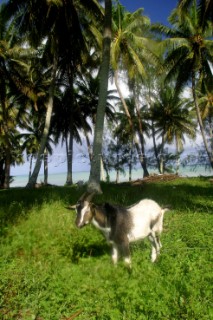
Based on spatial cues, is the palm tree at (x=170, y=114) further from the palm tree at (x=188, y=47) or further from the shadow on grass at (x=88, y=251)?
the shadow on grass at (x=88, y=251)

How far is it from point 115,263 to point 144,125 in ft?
122

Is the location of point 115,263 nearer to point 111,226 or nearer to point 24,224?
A: point 111,226

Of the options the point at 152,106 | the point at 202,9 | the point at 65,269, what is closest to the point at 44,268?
the point at 65,269

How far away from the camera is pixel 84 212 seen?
17.9ft

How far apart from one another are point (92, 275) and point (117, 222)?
1.06m

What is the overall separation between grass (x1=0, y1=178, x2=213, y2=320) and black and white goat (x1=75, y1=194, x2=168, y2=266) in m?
0.44

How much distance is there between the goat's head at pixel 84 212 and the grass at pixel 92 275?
104cm

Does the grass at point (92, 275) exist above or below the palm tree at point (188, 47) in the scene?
below

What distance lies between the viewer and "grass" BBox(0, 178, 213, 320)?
4613 mm

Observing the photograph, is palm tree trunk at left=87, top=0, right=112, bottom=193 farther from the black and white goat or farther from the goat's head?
the goat's head

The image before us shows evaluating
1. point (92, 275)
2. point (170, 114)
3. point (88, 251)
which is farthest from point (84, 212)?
point (170, 114)

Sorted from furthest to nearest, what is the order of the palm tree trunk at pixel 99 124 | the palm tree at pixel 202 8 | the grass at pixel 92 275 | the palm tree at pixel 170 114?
the palm tree at pixel 170 114 → the palm tree at pixel 202 8 → the palm tree trunk at pixel 99 124 → the grass at pixel 92 275

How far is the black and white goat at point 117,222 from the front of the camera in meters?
5.53

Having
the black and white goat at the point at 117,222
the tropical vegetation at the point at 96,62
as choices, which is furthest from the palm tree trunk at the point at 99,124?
the black and white goat at the point at 117,222
